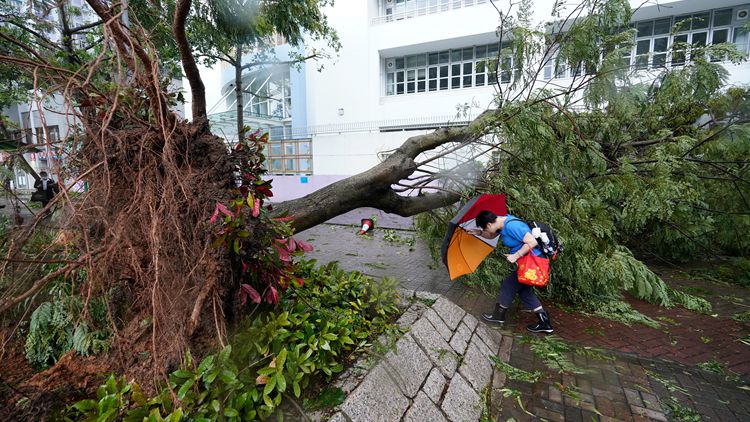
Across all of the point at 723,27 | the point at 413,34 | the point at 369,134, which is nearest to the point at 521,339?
the point at 369,134

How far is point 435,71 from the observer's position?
17047mm

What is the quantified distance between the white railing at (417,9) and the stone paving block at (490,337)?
15.4 m

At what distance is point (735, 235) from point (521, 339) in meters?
5.07

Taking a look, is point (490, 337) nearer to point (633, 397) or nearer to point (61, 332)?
point (633, 397)

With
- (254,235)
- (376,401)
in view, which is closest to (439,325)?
(376,401)

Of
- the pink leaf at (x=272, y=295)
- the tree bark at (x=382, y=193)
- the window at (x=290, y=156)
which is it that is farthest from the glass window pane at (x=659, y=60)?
the window at (x=290, y=156)

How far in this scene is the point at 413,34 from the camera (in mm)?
15984

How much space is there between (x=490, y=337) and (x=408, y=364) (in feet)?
4.96

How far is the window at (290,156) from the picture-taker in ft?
51.6

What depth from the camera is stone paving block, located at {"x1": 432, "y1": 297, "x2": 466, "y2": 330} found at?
3.31 m

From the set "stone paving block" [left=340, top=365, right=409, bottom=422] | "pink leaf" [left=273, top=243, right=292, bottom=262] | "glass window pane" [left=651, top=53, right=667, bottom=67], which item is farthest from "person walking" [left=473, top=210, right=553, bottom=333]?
"glass window pane" [left=651, top=53, right=667, bottom=67]

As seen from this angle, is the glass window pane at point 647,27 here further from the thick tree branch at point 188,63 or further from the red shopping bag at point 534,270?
the thick tree branch at point 188,63

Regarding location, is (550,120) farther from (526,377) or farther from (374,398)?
(374,398)

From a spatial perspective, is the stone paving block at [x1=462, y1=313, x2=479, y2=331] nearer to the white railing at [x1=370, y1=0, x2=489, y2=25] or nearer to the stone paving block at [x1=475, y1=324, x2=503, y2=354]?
the stone paving block at [x1=475, y1=324, x2=503, y2=354]
